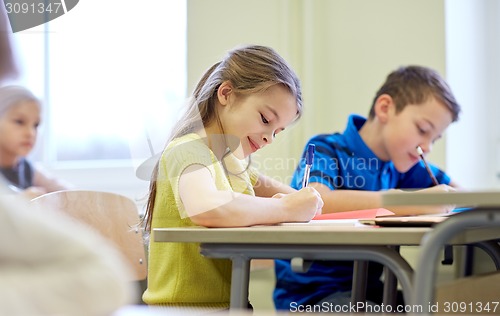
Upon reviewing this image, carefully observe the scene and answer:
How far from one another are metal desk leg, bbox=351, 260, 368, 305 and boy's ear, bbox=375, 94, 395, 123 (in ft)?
2.31

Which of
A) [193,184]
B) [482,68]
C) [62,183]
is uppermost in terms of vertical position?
[482,68]

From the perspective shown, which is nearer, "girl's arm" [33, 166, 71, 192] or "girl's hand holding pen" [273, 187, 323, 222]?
"girl's hand holding pen" [273, 187, 323, 222]

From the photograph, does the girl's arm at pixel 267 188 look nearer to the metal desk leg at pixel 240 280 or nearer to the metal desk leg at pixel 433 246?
the metal desk leg at pixel 240 280

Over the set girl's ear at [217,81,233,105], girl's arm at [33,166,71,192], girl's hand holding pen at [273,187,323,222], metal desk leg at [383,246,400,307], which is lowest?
metal desk leg at [383,246,400,307]

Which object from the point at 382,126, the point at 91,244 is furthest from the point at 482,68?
the point at 91,244

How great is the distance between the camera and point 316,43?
295 centimetres

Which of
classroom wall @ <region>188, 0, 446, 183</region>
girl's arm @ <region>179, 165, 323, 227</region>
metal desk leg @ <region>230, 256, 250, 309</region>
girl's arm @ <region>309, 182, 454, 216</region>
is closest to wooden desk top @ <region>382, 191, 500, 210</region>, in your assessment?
metal desk leg @ <region>230, 256, 250, 309</region>

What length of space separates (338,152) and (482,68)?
3.45 feet

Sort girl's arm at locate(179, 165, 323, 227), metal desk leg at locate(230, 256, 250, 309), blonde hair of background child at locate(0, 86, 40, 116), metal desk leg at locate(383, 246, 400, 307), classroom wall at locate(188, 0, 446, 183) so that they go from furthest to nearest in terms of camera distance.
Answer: classroom wall at locate(188, 0, 446, 183), metal desk leg at locate(383, 246, 400, 307), girl's arm at locate(179, 165, 323, 227), metal desk leg at locate(230, 256, 250, 309), blonde hair of background child at locate(0, 86, 40, 116)

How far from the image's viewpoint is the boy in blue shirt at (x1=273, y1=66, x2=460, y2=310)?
205 cm

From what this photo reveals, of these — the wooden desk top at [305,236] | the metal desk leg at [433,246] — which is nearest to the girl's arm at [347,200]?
the wooden desk top at [305,236]

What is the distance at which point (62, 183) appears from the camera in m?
2.50

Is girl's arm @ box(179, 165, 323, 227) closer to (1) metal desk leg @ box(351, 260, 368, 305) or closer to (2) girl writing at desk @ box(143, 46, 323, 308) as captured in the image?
(2) girl writing at desk @ box(143, 46, 323, 308)

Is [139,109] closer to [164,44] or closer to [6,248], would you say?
[164,44]
